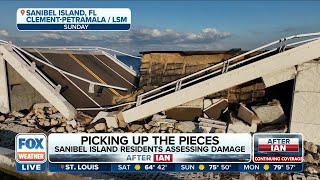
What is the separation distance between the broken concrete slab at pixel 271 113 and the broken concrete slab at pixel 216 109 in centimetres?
137

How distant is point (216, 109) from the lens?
13906mm

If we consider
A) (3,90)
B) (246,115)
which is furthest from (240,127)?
(3,90)

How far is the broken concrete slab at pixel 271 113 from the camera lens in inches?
512

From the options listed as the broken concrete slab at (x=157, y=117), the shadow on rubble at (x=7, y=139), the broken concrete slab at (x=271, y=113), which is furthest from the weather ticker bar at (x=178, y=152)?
the broken concrete slab at (x=157, y=117)

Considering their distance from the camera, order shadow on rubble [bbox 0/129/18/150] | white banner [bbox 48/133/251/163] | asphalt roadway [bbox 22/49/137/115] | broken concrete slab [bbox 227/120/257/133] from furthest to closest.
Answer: asphalt roadway [bbox 22/49/137/115]
broken concrete slab [bbox 227/120/257/133]
shadow on rubble [bbox 0/129/18/150]
white banner [bbox 48/133/251/163]

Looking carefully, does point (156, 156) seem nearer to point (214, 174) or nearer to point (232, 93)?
point (214, 174)

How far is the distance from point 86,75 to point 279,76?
10.8 metres

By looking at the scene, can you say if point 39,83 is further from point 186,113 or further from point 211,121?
point 211,121

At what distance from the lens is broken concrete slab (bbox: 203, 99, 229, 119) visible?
546 inches

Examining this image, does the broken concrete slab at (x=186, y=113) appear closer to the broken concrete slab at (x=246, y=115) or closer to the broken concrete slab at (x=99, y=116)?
the broken concrete slab at (x=246, y=115)

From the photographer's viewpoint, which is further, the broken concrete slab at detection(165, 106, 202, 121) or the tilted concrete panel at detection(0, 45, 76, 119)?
the tilted concrete panel at detection(0, 45, 76, 119)

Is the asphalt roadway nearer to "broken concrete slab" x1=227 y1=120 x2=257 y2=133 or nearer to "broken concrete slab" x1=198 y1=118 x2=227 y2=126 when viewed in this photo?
"broken concrete slab" x1=198 y1=118 x2=227 y2=126
